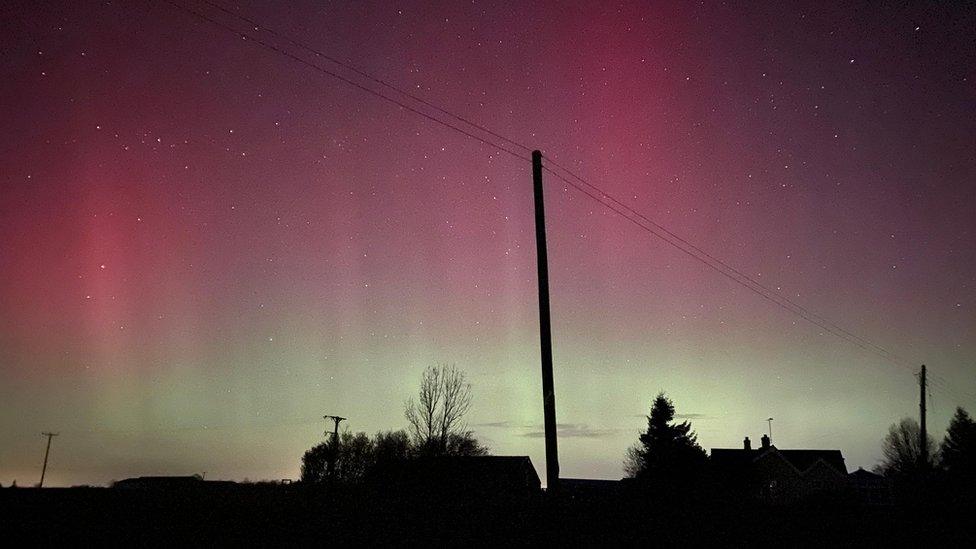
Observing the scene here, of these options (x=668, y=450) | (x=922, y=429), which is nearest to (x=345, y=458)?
(x=668, y=450)

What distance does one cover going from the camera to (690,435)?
5197 centimetres

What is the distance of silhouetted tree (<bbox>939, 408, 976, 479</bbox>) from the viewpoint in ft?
178

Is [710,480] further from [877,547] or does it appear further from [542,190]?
[542,190]

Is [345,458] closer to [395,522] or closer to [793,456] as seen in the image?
[793,456]

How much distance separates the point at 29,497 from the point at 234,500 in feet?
10.2

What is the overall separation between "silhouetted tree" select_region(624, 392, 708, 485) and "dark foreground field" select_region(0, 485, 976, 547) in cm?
3213

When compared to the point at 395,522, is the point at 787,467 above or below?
below

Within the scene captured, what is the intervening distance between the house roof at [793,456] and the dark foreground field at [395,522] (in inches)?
2072

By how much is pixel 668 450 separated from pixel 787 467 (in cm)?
2503

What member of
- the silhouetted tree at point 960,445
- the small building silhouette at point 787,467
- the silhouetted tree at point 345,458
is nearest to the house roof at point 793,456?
the small building silhouette at point 787,467

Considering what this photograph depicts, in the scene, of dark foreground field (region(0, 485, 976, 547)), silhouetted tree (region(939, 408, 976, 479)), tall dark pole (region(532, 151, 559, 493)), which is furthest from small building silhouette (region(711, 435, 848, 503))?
tall dark pole (region(532, 151, 559, 493))

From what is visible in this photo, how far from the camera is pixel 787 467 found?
67.5 meters

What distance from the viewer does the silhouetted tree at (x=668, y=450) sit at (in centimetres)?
4900

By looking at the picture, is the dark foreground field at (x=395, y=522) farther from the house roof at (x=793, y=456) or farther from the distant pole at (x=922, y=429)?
the house roof at (x=793, y=456)
